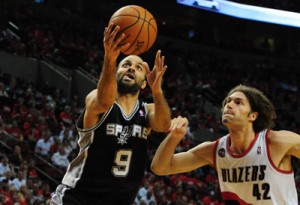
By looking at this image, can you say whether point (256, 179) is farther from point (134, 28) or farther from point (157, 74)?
point (134, 28)

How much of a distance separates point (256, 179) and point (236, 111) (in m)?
0.55

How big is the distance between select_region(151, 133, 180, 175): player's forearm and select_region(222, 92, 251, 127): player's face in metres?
0.48

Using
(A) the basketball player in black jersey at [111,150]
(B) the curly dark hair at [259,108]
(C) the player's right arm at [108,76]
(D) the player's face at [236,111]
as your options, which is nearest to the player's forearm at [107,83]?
(C) the player's right arm at [108,76]

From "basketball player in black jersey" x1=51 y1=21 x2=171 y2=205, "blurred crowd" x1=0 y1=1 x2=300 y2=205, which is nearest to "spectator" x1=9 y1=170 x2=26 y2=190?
"blurred crowd" x1=0 y1=1 x2=300 y2=205

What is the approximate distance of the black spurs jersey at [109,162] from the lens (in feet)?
15.4

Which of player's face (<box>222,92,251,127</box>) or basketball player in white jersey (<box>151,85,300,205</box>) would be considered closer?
basketball player in white jersey (<box>151,85,300,205</box>)

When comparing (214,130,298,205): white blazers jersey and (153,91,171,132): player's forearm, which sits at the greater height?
(153,91,171,132): player's forearm

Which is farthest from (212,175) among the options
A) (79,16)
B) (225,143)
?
(225,143)

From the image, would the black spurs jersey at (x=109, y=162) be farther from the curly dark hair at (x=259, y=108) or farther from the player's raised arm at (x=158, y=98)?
the curly dark hair at (x=259, y=108)

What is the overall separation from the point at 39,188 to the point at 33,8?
1156 centimetres

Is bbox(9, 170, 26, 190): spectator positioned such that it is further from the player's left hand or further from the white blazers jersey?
the white blazers jersey

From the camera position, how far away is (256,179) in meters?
4.41

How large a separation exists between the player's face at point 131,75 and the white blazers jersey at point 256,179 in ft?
3.06

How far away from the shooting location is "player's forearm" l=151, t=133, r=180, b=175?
478 cm
